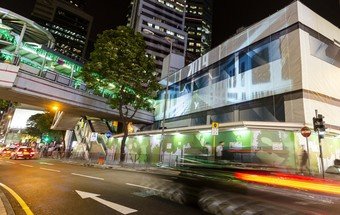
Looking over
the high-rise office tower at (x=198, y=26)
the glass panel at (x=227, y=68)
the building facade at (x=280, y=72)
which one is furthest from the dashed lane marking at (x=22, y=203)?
the high-rise office tower at (x=198, y=26)

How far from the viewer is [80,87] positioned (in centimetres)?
2856

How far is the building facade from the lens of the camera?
64.2 ft

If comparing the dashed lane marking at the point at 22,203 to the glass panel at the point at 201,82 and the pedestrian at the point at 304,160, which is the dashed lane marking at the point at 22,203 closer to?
the pedestrian at the point at 304,160

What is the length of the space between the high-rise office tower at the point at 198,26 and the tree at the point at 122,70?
366ft

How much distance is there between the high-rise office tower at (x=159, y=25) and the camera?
94.6 m

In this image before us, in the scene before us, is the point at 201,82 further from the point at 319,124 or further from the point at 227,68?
the point at 319,124

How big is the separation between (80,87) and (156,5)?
87.9 meters

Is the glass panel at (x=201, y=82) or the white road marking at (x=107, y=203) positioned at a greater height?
the glass panel at (x=201, y=82)

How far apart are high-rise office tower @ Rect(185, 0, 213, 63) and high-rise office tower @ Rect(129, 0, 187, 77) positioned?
1034 inches

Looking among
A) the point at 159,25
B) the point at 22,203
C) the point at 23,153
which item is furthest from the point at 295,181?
the point at 159,25

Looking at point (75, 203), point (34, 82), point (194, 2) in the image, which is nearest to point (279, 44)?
point (75, 203)

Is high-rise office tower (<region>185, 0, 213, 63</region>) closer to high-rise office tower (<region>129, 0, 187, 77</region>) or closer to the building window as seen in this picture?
high-rise office tower (<region>129, 0, 187, 77</region>)

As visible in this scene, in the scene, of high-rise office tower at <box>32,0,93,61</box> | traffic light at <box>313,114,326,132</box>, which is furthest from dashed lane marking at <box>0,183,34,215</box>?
high-rise office tower at <box>32,0,93,61</box>

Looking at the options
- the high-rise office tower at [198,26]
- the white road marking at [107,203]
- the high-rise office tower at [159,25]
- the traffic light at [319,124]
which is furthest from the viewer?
the high-rise office tower at [198,26]
